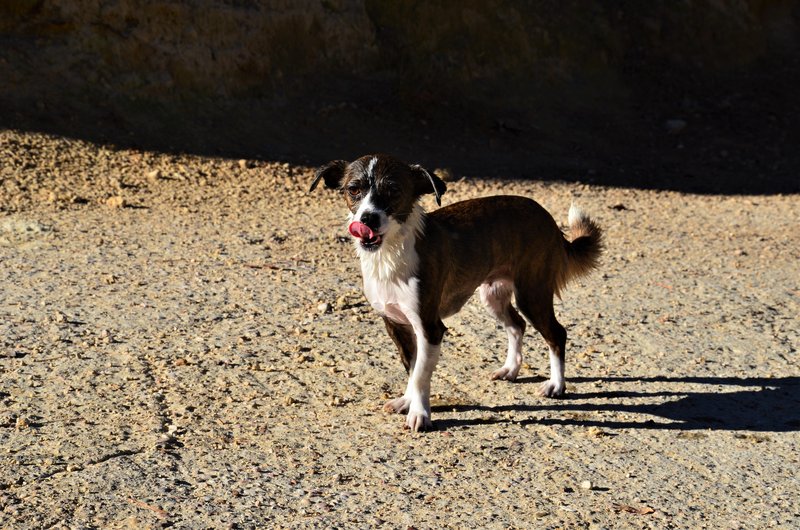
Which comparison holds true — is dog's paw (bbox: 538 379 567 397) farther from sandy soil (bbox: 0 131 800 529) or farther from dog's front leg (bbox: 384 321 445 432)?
dog's front leg (bbox: 384 321 445 432)

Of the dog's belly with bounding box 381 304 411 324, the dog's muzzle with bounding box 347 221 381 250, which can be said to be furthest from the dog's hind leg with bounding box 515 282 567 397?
the dog's muzzle with bounding box 347 221 381 250

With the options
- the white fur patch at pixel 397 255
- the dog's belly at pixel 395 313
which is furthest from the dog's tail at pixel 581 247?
the white fur patch at pixel 397 255

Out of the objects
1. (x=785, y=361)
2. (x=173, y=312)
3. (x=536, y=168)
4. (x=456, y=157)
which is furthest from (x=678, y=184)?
(x=173, y=312)

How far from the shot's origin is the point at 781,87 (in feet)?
53.6

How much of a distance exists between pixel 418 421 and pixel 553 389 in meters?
1.00

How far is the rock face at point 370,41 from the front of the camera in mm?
11820

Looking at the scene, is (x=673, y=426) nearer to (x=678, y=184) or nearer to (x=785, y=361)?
(x=785, y=361)

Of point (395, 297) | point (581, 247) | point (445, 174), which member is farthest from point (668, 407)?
point (445, 174)

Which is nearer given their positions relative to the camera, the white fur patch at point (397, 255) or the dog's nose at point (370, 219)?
the dog's nose at point (370, 219)

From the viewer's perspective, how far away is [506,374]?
6.55 metres

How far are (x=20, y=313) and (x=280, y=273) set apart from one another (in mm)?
1990

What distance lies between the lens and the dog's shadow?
5973 millimetres

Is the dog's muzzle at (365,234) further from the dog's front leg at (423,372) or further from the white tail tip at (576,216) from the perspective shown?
the white tail tip at (576,216)

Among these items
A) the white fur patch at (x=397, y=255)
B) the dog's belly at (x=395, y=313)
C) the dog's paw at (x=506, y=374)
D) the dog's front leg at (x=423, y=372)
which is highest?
the white fur patch at (x=397, y=255)
